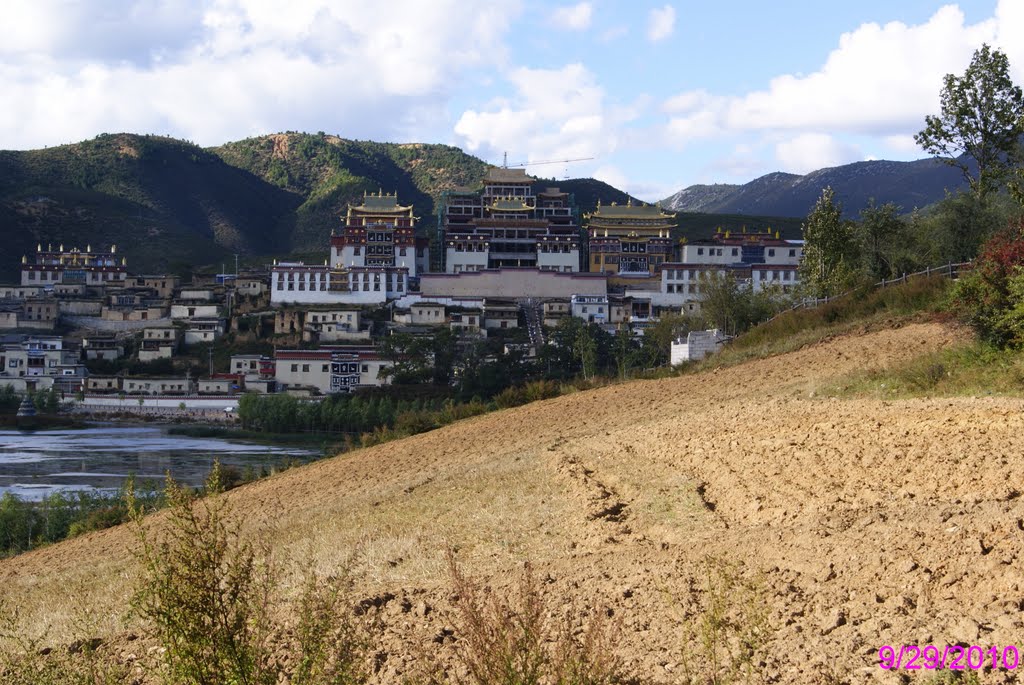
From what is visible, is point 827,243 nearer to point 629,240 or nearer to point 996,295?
point 996,295

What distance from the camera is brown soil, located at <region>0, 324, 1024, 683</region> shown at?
7102mm

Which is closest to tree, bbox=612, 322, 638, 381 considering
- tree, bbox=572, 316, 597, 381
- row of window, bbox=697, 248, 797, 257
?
tree, bbox=572, 316, 597, 381

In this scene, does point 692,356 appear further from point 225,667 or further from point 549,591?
point 225,667

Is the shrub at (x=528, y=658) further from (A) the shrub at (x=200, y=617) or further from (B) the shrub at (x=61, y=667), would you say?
(B) the shrub at (x=61, y=667)

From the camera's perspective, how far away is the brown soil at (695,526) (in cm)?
710

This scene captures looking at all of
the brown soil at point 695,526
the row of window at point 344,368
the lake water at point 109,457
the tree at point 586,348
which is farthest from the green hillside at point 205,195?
the brown soil at point 695,526

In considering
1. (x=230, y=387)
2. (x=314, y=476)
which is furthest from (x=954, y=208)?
(x=230, y=387)

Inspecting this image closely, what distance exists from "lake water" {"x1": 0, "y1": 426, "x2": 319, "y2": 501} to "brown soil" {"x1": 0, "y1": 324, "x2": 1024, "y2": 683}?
70.1 feet

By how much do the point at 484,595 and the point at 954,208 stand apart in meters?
29.6

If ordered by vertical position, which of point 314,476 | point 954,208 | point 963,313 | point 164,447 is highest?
point 954,208

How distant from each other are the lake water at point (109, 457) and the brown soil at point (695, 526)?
21.4 meters

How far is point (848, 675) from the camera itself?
6266mm
